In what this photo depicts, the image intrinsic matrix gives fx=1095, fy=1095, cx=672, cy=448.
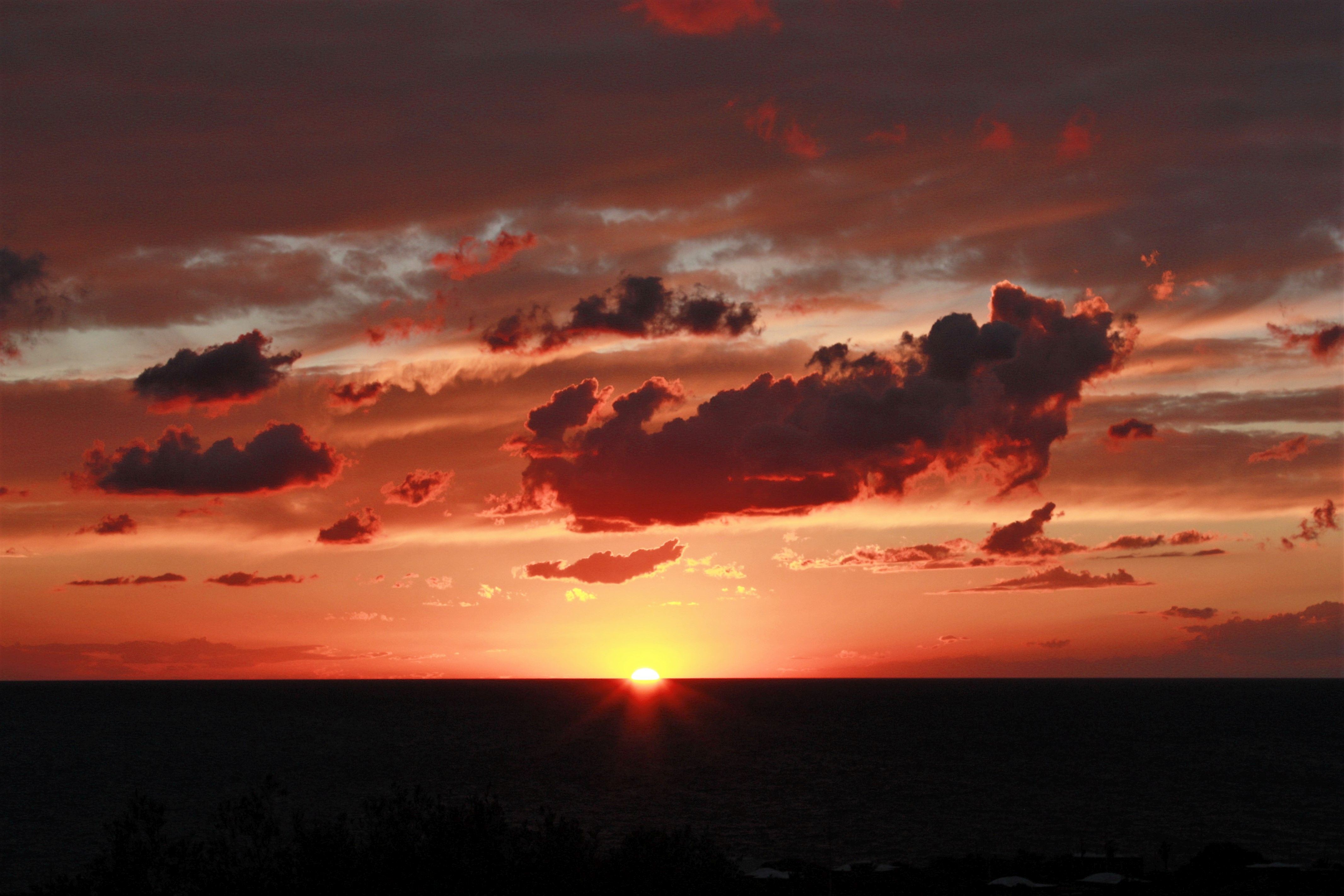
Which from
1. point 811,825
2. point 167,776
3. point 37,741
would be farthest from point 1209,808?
point 37,741

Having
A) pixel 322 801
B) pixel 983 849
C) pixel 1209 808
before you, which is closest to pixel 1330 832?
pixel 1209 808

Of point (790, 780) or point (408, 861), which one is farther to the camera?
point (790, 780)

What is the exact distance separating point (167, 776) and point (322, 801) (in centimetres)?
3163

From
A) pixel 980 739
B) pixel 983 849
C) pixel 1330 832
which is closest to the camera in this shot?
pixel 983 849

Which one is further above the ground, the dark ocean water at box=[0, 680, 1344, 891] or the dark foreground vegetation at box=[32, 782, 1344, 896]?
the dark foreground vegetation at box=[32, 782, 1344, 896]

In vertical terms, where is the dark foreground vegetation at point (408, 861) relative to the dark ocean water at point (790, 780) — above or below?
above

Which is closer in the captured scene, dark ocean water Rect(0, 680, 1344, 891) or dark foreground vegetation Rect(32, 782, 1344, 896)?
dark foreground vegetation Rect(32, 782, 1344, 896)

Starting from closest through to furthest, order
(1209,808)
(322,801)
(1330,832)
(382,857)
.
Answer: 1. (382,857)
2. (1330,832)
3. (1209,808)
4. (322,801)

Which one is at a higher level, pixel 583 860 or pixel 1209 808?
pixel 583 860

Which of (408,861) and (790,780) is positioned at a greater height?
(408,861)

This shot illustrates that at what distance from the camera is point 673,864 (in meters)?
39.8

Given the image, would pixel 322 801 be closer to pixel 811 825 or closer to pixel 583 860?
pixel 811 825

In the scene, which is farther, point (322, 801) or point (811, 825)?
point (322, 801)

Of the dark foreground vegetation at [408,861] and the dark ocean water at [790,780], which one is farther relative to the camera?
the dark ocean water at [790,780]
